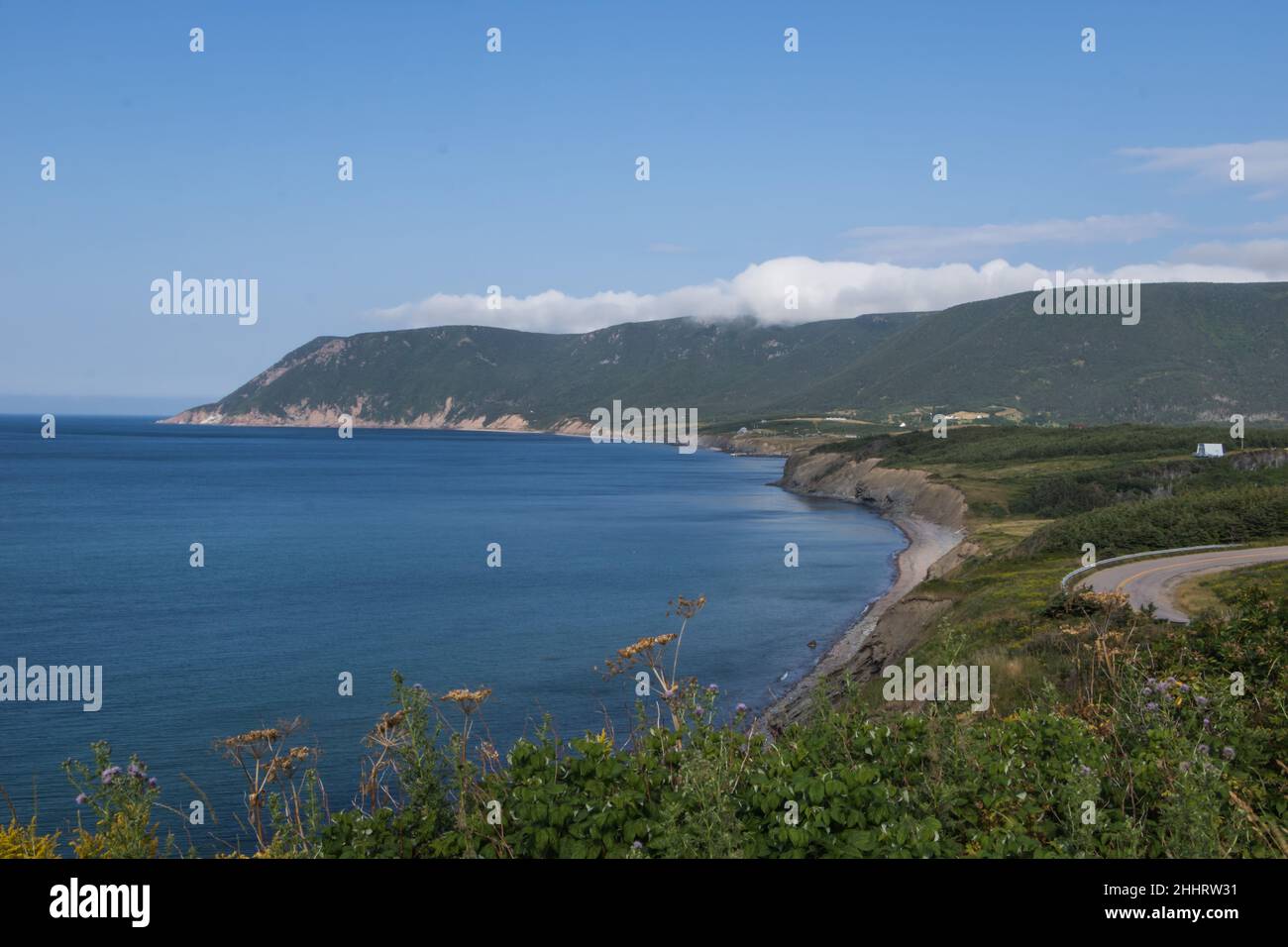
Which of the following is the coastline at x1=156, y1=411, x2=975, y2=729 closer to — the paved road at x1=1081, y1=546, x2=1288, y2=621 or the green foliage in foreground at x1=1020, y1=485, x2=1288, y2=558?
the paved road at x1=1081, y1=546, x2=1288, y2=621

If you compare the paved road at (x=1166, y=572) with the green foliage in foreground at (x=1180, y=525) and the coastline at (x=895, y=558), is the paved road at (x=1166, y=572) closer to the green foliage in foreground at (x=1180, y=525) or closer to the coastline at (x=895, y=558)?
the green foliage in foreground at (x=1180, y=525)

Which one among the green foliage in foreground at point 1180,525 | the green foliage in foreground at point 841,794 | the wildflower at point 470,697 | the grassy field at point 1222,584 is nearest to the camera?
the green foliage in foreground at point 841,794

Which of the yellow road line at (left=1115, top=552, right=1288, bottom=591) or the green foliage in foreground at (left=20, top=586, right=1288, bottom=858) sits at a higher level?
the green foliage in foreground at (left=20, top=586, right=1288, bottom=858)

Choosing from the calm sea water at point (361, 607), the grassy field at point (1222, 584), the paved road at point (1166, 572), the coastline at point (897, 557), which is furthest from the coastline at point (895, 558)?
the grassy field at point (1222, 584)

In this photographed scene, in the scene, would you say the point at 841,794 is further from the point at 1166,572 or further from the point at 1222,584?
the point at 1166,572

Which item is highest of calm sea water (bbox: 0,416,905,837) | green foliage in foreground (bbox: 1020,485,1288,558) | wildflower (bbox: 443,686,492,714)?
wildflower (bbox: 443,686,492,714)

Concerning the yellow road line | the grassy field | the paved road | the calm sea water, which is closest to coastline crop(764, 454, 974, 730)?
the calm sea water
